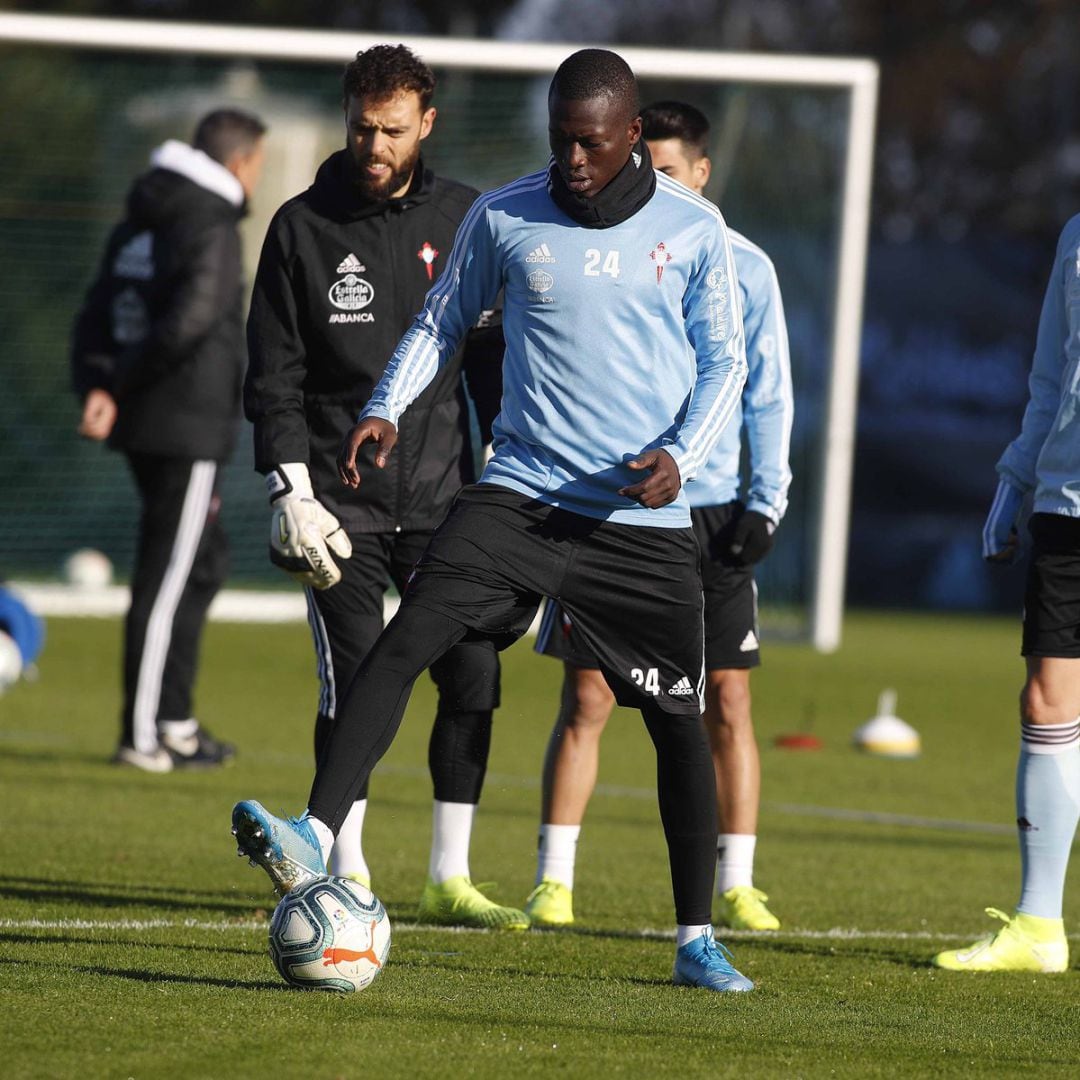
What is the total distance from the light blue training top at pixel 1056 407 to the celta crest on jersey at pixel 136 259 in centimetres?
537

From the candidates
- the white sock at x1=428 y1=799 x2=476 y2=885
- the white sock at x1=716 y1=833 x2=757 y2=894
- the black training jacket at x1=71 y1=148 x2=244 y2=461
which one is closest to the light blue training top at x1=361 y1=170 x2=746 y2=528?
the white sock at x1=428 y1=799 x2=476 y2=885

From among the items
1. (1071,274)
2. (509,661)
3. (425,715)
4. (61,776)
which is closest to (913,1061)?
(1071,274)

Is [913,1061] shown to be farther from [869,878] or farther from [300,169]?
[300,169]

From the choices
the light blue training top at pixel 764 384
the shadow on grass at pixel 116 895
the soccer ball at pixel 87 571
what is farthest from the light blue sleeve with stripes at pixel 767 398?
the soccer ball at pixel 87 571

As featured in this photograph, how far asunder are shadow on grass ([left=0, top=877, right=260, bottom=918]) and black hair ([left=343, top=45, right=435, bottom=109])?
8.12 feet

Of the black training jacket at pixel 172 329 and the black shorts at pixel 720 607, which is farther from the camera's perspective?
the black training jacket at pixel 172 329

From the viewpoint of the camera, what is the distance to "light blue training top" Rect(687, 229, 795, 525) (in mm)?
6516

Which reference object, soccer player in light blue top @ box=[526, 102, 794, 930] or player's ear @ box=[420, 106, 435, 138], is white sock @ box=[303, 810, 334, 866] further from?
player's ear @ box=[420, 106, 435, 138]

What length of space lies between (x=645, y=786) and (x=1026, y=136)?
3269 centimetres

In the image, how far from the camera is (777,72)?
51.7ft

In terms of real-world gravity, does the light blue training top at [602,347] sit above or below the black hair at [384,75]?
below

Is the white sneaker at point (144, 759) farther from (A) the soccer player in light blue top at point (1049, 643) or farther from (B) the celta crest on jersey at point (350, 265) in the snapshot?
(A) the soccer player in light blue top at point (1049, 643)

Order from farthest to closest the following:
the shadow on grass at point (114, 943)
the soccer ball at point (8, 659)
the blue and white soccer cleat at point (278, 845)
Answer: the soccer ball at point (8, 659), the shadow on grass at point (114, 943), the blue and white soccer cleat at point (278, 845)

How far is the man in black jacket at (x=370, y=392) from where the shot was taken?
5.91 meters
